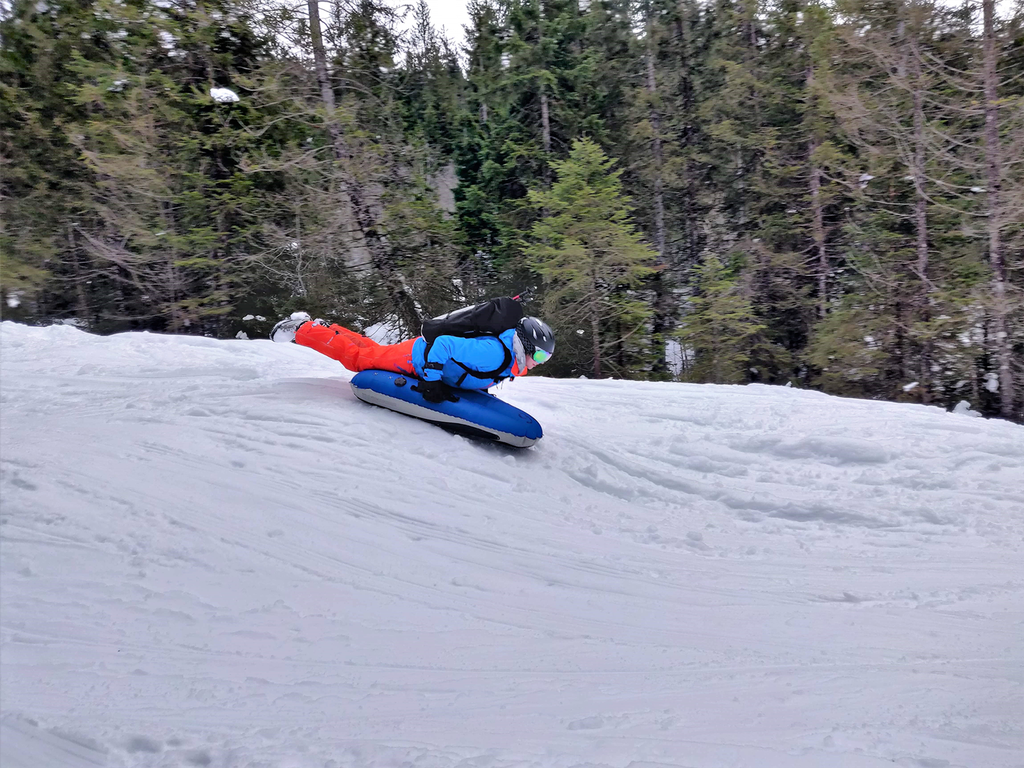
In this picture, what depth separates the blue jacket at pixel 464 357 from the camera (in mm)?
5168

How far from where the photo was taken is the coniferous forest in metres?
11.9

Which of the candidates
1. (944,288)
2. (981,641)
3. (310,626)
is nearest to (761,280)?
(944,288)

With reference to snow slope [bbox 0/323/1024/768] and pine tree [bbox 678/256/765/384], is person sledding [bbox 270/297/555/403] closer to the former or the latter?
snow slope [bbox 0/323/1024/768]

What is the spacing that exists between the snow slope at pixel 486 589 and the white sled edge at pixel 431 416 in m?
0.11

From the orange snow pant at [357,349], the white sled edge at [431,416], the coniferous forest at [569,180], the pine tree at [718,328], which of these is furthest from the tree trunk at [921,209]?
the orange snow pant at [357,349]

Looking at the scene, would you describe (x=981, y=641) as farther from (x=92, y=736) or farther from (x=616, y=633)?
(x=92, y=736)

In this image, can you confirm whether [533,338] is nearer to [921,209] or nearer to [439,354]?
[439,354]

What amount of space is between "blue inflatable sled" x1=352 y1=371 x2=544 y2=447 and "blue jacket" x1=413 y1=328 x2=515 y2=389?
0.19 m

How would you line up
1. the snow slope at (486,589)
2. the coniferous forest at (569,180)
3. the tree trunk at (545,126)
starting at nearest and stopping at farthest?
the snow slope at (486,589), the coniferous forest at (569,180), the tree trunk at (545,126)

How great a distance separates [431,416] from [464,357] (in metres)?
0.54

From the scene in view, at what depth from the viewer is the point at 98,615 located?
281cm

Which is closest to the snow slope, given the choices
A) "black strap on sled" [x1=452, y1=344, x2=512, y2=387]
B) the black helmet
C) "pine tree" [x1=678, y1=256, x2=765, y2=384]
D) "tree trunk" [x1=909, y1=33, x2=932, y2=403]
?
"black strap on sled" [x1=452, y1=344, x2=512, y2=387]

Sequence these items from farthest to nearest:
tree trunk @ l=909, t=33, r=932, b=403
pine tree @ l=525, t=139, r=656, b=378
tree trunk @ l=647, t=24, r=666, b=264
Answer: tree trunk @ l=647, t=24, r=666, b=264 < pine tree @ l=525, t=139, r=656, b=378 < tree trunk @ l=909, t=33, r=932, b=403

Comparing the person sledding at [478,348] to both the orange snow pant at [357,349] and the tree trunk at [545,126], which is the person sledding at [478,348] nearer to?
the orange snow pant at [357,349]
